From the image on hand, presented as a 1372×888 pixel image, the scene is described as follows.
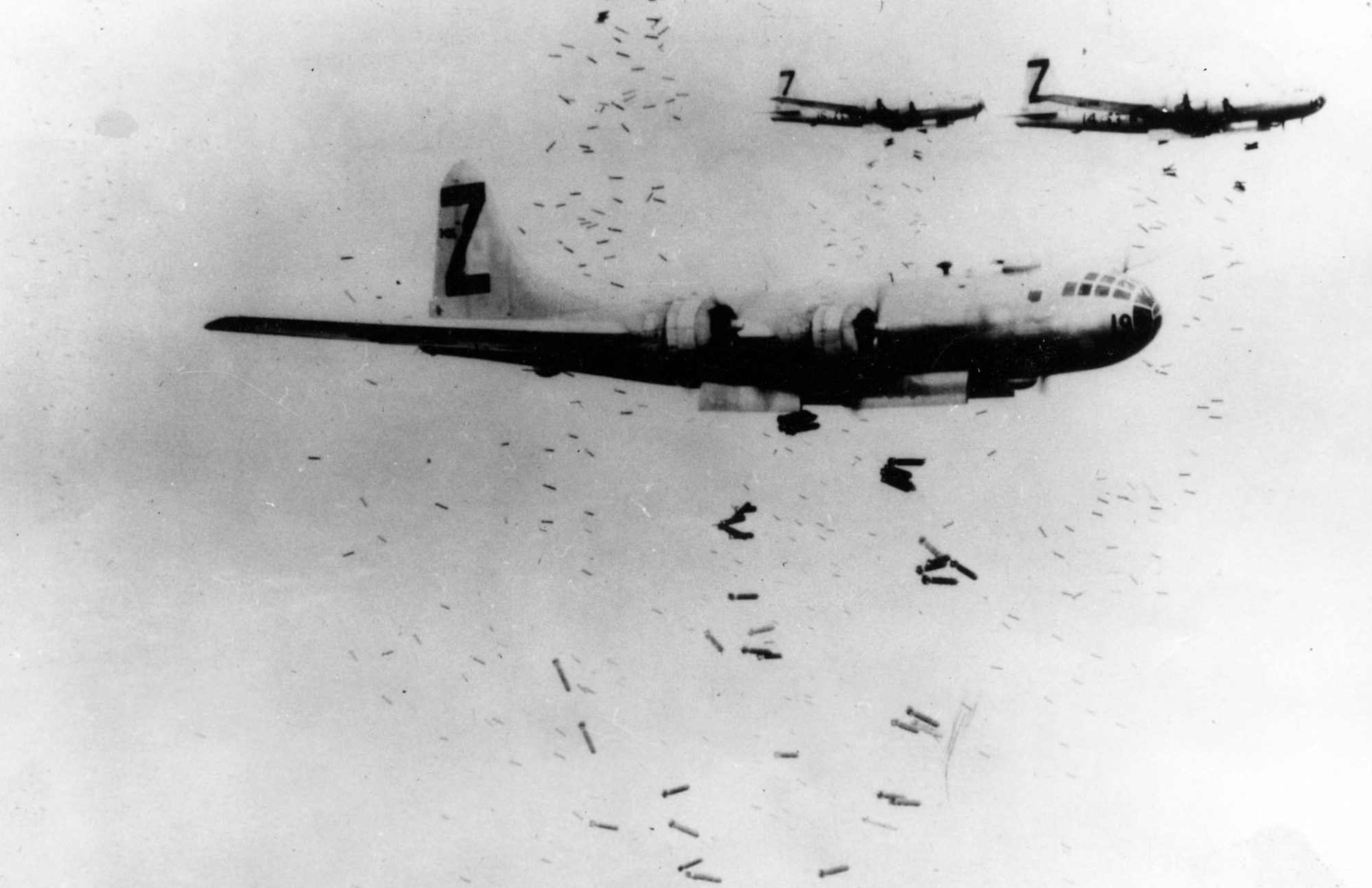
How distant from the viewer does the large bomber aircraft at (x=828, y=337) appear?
7.16 meters

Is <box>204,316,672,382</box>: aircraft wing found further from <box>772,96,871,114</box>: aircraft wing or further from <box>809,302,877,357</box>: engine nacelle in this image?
<box>772,96,871,114</box>: aircraft wing

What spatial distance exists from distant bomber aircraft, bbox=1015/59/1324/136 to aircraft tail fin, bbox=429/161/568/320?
393cm

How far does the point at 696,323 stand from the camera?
7.59 meters

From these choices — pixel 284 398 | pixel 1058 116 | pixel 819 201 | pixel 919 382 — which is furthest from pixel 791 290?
pixel 284 398

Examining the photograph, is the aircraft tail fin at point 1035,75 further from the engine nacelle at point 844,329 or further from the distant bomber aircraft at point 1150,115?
the engine nacelle at point 844,329

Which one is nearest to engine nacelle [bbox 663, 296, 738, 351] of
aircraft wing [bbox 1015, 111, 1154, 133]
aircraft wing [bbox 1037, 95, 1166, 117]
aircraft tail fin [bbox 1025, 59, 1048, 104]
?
aircraft wing [bbox 1015, 111, 1154, 133]

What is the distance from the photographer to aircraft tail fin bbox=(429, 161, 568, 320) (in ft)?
26.8

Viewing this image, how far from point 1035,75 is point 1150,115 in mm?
A: 819

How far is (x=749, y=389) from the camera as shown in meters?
7.71

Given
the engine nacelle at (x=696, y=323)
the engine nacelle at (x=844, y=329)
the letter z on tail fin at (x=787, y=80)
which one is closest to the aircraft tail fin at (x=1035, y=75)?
the letter z on tail fin at (x=787, y=80)

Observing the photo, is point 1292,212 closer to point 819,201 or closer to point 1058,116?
point 1058,116

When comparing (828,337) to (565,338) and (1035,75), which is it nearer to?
(565,338)

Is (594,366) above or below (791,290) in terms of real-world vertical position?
below

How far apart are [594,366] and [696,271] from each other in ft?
3.72
